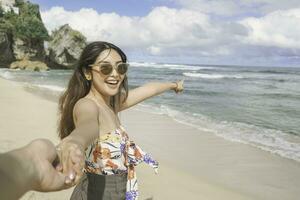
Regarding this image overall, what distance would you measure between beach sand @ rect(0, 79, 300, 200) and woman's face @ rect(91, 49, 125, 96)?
238 cm

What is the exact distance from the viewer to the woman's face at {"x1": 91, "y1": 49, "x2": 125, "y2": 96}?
248 cm

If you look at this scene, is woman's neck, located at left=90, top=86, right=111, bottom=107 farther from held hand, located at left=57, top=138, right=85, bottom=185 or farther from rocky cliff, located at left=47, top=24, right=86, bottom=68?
rocky cliff, located at left=47, top=24, right=86, bottom=68

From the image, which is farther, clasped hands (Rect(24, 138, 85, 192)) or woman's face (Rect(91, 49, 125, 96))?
woman's face (Rect(91, 49, 125, 96))

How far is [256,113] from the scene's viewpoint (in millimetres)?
14023

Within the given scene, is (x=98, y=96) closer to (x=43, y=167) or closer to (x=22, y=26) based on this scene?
(x=43, y=167)

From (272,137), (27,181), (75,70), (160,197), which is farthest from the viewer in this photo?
(272,137)

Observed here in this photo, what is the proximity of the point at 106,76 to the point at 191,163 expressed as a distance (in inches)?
183

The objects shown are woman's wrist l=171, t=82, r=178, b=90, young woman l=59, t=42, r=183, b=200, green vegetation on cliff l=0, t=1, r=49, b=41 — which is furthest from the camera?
green vegetation on cliff l=0, t=1, r=49, b=41

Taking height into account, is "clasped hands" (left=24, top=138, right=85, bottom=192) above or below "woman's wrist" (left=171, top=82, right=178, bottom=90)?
below

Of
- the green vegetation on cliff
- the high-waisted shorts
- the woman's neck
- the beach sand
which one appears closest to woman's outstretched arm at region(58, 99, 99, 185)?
the woman's neck

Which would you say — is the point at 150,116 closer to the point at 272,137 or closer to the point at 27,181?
the point at 272,137

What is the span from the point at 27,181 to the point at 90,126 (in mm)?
896

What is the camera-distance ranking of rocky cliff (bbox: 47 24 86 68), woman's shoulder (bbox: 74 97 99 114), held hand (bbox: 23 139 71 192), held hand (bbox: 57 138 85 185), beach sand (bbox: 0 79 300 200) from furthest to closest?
rocky cliff (bbox: 47 24 86 68), beach sand (bbox: 0 79 300 200), woman's shoulder (bbox: 74 97 99 114), held hand (bbox: 57 138 85 185), held hand (bbox: 23 139 71 192)

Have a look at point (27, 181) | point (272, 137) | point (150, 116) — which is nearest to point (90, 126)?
point (27, 181)
